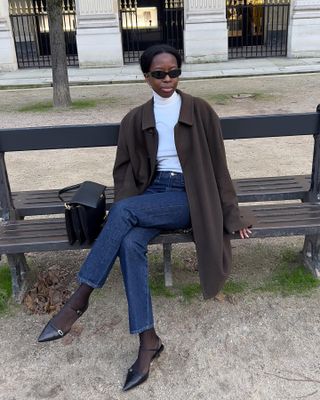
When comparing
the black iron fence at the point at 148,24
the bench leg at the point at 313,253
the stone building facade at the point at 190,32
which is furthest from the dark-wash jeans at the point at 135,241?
the black iron fence at the point at 148,24

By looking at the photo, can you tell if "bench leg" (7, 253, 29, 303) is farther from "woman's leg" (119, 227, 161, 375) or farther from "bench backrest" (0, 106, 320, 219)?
"woman's leg" (119, 227, 161, 375)

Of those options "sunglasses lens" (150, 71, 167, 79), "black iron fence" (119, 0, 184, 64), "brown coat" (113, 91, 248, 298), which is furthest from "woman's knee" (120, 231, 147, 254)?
"black iron fence" (119, 0, 184, 64)

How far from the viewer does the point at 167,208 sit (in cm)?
282

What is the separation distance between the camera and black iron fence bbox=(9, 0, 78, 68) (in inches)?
648

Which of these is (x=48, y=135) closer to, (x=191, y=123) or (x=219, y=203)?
(x=191, y=123)

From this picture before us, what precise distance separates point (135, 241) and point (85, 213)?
35cm

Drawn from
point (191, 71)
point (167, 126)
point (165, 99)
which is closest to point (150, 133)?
point (167, 126)

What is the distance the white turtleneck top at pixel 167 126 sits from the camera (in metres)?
2.94

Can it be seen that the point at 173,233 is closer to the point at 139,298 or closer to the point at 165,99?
the point at 139,298

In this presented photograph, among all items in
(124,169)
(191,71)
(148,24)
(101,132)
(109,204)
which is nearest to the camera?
(124,169)

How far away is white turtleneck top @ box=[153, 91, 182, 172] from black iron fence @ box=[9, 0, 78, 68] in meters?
14.0

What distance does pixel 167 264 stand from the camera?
326 centimetres

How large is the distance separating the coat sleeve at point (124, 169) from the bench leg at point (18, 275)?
0.83m

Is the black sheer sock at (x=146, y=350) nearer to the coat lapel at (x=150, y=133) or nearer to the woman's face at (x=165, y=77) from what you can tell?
the coat lapel at (x=150, y=133)
